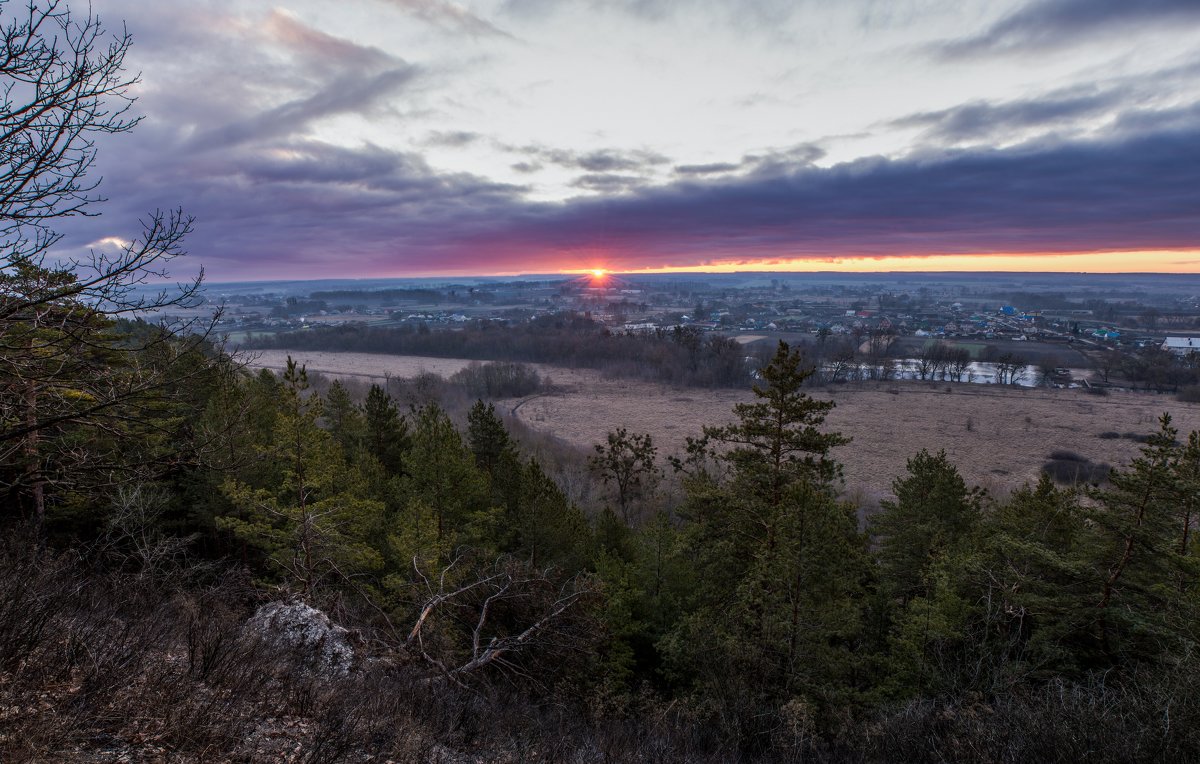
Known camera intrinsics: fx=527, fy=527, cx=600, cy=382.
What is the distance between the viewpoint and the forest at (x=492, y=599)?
6.20m

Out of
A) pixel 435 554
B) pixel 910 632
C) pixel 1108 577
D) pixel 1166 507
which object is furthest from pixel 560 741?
pixel 1166 507

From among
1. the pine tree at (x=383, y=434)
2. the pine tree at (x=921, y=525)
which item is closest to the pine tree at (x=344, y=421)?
the pine tree at (x=383, y=434)

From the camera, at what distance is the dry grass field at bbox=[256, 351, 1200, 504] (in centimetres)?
4619

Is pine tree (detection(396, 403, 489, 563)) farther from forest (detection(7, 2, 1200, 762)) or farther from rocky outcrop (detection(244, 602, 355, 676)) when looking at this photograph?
rocky outcrop (detection(244, 602, 355, 676))

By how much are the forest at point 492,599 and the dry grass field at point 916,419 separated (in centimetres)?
2688

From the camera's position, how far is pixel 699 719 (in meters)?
10.9

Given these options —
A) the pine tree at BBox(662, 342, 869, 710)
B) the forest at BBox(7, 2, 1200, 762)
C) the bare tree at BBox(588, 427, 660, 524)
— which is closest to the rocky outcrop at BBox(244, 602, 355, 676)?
the forest at BBox(7, 2, 1200, 762)

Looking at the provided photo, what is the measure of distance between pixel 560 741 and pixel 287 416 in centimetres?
1150

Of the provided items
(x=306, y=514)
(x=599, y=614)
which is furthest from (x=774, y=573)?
(x=306, y=514)

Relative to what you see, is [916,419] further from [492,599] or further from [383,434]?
[492,599]

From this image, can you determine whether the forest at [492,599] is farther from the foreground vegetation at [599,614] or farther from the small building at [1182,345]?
the small building at [1182,345]

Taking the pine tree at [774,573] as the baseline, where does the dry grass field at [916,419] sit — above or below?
below

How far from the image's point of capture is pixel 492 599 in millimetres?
12086

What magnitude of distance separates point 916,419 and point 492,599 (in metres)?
62.1
